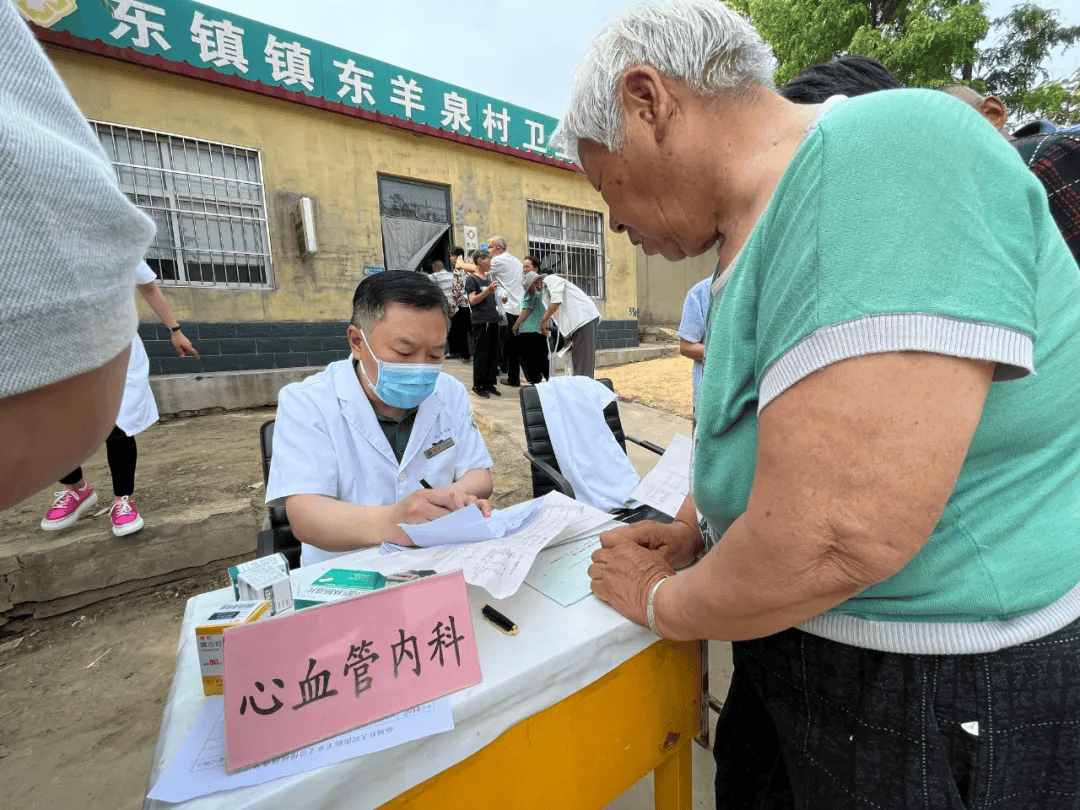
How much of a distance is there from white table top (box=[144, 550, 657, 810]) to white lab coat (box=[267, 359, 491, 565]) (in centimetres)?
55

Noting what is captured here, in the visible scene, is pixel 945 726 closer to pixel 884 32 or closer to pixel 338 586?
pixel 338 586

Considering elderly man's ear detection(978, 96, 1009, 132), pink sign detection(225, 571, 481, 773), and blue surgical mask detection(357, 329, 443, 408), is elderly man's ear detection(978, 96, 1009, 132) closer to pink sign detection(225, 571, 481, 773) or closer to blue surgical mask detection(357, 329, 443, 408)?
blue surgical mask detection(357, 329, 443, 408)

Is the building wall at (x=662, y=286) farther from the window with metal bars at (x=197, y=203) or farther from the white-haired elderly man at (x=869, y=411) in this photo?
the white-haired elderly man at (x=869, y=411)

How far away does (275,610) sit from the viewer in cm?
87

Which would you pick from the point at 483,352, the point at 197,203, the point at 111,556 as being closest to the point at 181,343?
the point at 111,556

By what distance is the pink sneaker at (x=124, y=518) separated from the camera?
275cm

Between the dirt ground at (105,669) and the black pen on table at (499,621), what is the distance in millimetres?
1669

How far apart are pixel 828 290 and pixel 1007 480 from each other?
35cm

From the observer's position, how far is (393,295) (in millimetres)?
1666

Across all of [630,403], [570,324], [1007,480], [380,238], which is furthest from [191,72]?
[1007,480]

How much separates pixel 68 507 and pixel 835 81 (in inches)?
154

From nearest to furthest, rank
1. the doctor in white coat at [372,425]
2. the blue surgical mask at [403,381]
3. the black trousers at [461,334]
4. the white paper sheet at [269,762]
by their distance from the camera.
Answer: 1. the white paper sheet at [269,762]
2. the doctor in white coat at [372,425]
3. the blue surgical mask at [403,381]
4. the black trousers at [461,334]

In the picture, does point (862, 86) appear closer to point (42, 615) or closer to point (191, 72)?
point (42, 615)

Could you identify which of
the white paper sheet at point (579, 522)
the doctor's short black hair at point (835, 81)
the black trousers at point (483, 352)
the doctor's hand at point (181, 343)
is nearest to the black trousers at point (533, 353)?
the black trousers at point (483, 352)
